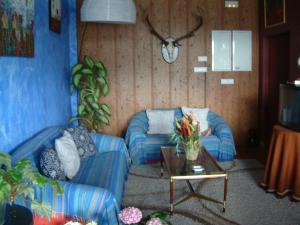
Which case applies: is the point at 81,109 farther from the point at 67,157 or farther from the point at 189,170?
the point at 189,170

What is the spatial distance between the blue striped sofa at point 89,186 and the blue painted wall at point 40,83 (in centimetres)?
15

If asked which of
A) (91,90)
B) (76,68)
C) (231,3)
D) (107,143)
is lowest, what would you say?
(107,143)

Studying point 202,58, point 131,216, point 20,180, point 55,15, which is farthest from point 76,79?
point 20,180

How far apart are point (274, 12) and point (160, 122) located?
7.19 ft

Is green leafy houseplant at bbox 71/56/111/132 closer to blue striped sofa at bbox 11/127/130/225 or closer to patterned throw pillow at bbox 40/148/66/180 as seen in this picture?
blue striped sofa at bbox 11/127/130/225

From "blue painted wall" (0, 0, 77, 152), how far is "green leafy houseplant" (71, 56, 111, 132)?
0.64ft

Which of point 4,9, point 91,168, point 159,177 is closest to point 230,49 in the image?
point 159,177

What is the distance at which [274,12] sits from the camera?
489 centimetres

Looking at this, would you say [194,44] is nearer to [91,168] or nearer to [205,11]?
[205,11]

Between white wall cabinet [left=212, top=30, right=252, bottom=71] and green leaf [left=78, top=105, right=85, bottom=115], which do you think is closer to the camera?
green leaf [left=78, top=105, right=85, bottom=115]

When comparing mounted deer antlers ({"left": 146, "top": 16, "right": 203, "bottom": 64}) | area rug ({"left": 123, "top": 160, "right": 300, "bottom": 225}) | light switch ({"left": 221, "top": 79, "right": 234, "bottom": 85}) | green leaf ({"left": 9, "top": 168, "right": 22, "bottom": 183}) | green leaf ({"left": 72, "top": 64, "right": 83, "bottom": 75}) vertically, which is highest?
mounted deer antlers ({"left": 146, "top": 16, "right": 203, "bottom": 64})

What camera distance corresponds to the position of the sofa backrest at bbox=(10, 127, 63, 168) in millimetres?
2597

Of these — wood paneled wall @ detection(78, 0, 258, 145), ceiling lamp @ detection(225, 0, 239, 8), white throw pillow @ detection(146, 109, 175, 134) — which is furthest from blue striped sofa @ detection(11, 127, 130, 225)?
ceiling lamp @ detection(225, 0, 239, 8)

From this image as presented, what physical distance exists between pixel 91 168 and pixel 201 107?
8.76 feet
